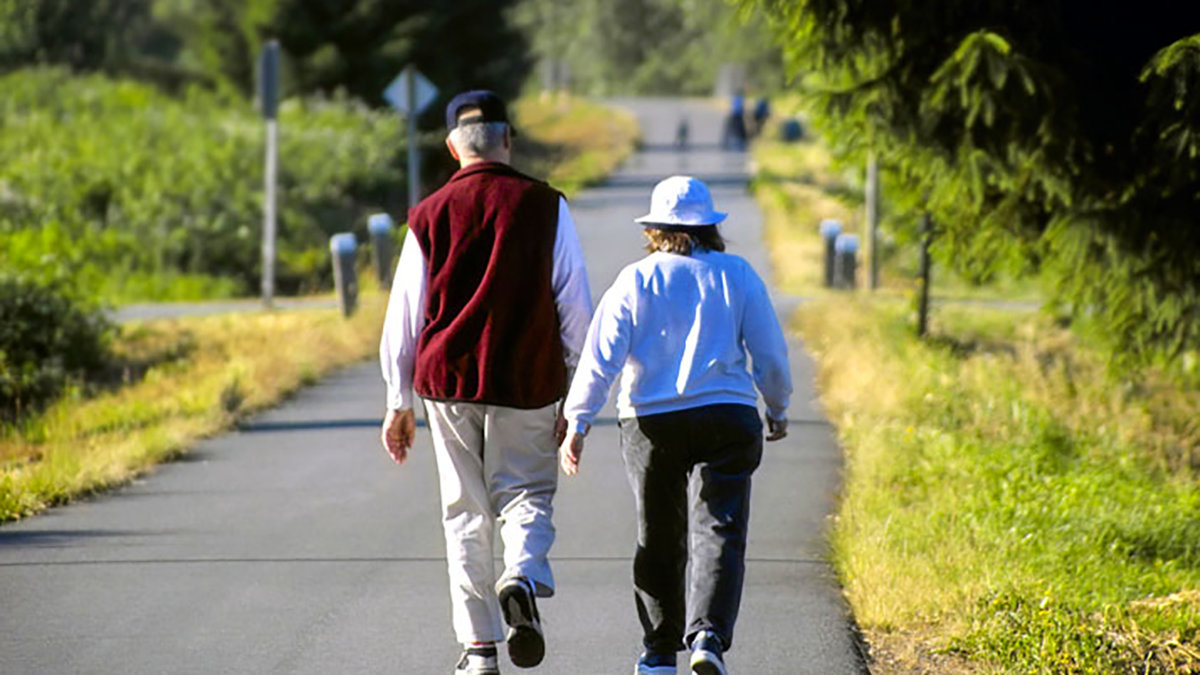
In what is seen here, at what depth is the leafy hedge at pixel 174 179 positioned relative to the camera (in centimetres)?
2678

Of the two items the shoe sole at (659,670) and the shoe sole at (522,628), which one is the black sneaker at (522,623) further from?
the shoe sole at (659,670)

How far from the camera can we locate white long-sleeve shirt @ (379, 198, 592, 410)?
5883mm

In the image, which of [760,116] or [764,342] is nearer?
[764,342]

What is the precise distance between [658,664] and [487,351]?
1147 millimetres

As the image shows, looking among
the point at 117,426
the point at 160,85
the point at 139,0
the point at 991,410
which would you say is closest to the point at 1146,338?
the point at 991,410

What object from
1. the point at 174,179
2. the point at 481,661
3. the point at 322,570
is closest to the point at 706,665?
the point at 481,661

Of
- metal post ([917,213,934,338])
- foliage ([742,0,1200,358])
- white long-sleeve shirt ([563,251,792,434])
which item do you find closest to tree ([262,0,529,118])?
metal post ([917,213,934,338])

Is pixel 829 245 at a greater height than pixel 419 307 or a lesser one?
lesser

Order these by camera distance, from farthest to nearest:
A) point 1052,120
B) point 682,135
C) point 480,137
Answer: point 682,135 < point 1052,120 < point 480,137

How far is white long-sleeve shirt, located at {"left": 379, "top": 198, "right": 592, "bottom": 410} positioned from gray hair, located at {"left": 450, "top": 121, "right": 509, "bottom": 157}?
30 cm

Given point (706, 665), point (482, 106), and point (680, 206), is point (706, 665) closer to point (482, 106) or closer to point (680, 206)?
point (680, 206)

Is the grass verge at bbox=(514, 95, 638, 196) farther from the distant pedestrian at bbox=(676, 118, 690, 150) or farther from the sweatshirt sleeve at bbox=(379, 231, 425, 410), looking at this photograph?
the sweatshirt sleeve at bbox=(379, 231, 425, 410)

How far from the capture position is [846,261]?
21.9 metres

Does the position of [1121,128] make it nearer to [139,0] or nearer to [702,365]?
[702,365]
